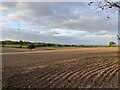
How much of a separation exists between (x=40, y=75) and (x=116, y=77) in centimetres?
361

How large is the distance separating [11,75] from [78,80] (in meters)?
3.34

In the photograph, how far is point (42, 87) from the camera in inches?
476

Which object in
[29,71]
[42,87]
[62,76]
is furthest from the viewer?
[29,71]

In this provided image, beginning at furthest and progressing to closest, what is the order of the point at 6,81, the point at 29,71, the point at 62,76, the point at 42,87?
the point at 29,71
the point at 62,76
the point at 6,81
the point at 42,87

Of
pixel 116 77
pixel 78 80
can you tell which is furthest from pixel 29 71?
pixel 116 77

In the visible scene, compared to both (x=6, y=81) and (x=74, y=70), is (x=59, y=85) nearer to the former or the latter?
(x=6, y=81)

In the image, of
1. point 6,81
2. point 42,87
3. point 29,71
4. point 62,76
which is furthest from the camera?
point 29,71

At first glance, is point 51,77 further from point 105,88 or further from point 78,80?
point 105,88

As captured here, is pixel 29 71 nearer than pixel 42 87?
No

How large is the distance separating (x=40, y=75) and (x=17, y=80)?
1379 millimetres

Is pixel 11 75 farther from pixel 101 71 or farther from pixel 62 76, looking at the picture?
pixel 101 71

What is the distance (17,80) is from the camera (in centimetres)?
1311

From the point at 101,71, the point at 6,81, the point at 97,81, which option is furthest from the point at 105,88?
the point at 6,81

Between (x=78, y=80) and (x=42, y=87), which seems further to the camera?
(x=78, y=80)
